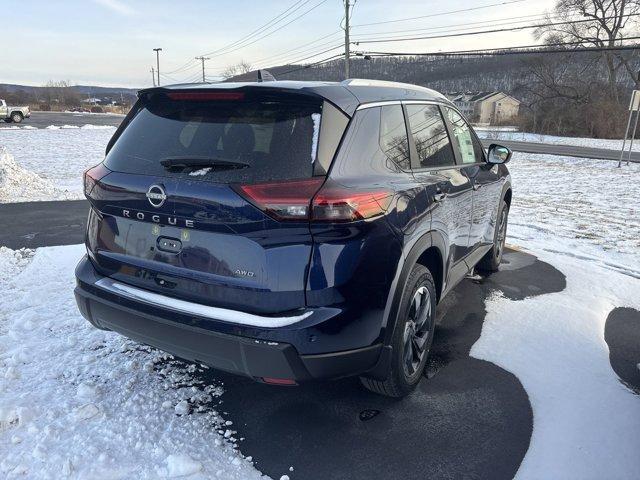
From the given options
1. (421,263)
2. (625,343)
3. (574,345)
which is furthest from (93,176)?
(625,343)

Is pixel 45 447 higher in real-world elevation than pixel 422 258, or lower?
lower

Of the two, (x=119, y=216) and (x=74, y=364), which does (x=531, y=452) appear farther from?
(x=74, y=364)

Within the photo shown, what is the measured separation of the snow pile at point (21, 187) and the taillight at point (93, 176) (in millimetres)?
6932

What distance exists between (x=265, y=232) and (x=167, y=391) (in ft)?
4.68

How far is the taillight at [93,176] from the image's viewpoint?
2722mm

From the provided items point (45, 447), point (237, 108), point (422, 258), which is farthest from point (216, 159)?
point (45, 447)

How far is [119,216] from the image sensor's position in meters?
2.60

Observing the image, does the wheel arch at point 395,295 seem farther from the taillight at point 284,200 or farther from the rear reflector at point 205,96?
the rear reflector at point 205,96

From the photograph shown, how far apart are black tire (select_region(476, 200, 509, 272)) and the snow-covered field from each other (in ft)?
2.43

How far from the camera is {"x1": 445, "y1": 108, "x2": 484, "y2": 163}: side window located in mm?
3973

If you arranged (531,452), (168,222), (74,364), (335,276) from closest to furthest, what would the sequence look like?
(335,276) → (168,222) → (531,452) → (74,364)

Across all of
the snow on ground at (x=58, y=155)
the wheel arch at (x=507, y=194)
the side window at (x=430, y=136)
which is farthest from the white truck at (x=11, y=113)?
the side window at (x=430, y=136)

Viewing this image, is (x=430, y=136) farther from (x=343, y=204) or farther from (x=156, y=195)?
(x=156, y=195)

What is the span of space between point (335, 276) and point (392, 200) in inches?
22.2
